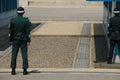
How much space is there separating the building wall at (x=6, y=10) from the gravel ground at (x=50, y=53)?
4.66 meters

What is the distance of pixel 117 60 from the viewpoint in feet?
42.4

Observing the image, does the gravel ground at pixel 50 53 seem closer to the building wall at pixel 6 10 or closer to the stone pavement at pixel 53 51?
the stone pavement at pixel 53 51

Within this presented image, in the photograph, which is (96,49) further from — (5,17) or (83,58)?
(5,17)

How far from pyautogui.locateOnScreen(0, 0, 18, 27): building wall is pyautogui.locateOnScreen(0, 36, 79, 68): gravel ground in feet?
15.3

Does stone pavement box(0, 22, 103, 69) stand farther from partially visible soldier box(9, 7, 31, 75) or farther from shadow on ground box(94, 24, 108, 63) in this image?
partially visible soldier box(9, 7, 31, 75)

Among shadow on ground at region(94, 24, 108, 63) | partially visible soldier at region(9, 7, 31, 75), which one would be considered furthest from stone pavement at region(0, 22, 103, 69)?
partially visible soldier at region(9, 7, 31, 75)

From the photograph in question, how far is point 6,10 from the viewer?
26.9 m

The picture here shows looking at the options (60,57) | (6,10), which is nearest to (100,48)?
(60,57)

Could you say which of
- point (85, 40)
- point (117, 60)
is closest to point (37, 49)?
point (85, 40)

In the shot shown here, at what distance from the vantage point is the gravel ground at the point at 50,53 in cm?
1375

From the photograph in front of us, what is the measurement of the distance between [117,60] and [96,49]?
14.9 ft

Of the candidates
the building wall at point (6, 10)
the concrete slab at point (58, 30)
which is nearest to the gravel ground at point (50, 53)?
the concrete slab at point (58, 30)

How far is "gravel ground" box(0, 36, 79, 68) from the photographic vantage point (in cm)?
1375

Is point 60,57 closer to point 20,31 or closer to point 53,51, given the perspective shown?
point 53,51
